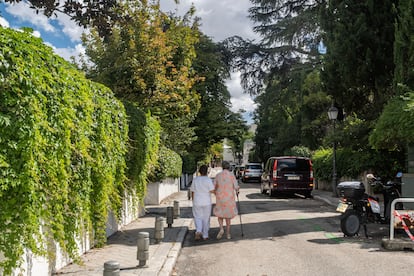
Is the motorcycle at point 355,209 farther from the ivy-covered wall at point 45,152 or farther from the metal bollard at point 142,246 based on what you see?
the ivy-covered wall at point 45,152

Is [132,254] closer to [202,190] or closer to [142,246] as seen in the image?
[142,246]

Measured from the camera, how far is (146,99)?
17328 mm

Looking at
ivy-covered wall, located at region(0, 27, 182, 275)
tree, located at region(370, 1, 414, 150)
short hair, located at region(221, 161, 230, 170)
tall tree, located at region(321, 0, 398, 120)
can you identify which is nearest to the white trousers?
short hair, located at region(221, 161, 230, 170)

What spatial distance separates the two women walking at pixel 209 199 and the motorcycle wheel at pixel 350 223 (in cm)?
241

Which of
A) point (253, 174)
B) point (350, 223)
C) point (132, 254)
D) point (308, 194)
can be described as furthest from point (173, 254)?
point (253, 174)

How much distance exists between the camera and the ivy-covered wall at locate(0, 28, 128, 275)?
4.55 metres

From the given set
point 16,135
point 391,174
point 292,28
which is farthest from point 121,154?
point 292,28

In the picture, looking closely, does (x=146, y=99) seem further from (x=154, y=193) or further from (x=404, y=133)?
(x=404, y=133)

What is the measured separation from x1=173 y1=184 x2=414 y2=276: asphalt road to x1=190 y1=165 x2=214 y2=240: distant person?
293mm

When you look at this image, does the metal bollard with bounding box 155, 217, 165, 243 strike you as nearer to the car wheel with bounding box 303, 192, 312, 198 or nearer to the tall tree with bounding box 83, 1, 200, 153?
the tall tree with bounding box 83, 1, 200, 153

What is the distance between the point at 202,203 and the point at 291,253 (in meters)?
2.37

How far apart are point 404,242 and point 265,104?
28051mm

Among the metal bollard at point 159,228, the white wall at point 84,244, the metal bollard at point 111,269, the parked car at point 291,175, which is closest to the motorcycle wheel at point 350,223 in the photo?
the metal bollard at point 159,228

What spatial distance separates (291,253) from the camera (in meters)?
8.35
